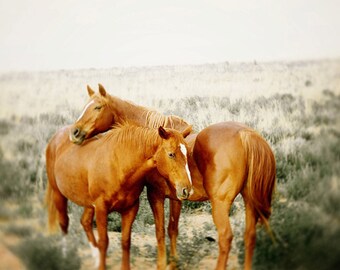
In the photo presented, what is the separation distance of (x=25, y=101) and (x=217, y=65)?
2.31 meters

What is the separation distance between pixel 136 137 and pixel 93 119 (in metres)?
0.54

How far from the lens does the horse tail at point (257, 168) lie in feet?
13.9

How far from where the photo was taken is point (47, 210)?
4.94 metres

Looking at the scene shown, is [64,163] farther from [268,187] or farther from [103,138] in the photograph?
[268,187]

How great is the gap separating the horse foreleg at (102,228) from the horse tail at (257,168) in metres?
1.39

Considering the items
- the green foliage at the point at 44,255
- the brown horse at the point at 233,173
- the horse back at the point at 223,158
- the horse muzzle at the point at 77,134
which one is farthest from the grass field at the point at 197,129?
the horse back at the point at 223,158

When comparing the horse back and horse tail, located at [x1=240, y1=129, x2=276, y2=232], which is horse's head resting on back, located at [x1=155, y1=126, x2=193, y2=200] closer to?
the horse back

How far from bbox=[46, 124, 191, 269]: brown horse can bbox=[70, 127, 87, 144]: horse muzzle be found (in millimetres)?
118

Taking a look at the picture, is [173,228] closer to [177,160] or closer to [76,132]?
[177,160]

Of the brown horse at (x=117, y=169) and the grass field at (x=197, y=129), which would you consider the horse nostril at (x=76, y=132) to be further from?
the grass field at (x=197, y=129)

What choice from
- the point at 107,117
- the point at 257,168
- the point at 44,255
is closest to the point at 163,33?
the point at 107,117

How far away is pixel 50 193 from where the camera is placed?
497cm

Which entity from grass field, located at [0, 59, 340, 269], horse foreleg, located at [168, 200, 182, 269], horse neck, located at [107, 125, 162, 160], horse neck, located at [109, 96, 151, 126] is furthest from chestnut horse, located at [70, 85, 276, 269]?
grass field, located at [0, 59, 340, 269]

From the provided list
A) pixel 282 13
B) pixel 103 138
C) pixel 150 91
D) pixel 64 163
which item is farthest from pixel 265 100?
pixel 64 163
